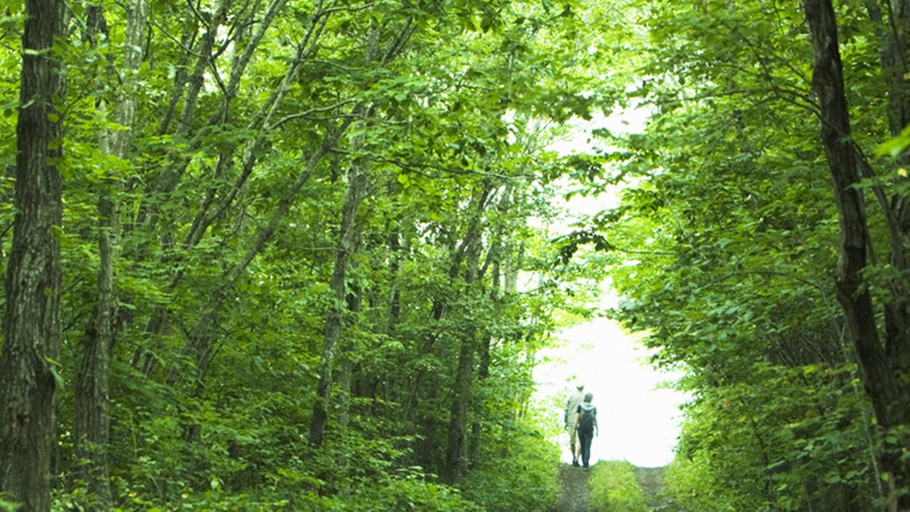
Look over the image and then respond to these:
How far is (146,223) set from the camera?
8391 millimetres

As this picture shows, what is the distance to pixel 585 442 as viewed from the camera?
2103 cm

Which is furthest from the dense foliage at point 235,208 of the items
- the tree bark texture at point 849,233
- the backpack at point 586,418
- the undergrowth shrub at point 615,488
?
the backpack at point 586,418

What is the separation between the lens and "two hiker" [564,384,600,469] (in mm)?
20500

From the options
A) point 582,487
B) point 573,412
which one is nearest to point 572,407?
point 573,412

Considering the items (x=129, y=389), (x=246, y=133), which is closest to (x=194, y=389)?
(x=129, y=389)

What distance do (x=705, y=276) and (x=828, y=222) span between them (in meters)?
1.09

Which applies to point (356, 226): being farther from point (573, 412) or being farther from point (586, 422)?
point (573, 412)

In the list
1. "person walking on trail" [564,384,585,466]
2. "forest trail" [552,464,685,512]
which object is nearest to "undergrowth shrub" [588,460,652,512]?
"forest trail" [552,464,685,512]

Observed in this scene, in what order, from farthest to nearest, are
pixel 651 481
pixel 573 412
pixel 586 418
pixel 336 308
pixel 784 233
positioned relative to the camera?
pixel 573 412, pixel 586 418, pixel 651 481, pixel 336 308, pixel 784 233

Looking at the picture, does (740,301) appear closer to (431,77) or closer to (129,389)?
(431,77)

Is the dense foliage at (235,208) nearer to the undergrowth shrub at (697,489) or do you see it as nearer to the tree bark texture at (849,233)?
the tree bark texture at (849,233)

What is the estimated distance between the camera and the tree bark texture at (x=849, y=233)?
4621 mm

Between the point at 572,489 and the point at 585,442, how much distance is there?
6.86 ft

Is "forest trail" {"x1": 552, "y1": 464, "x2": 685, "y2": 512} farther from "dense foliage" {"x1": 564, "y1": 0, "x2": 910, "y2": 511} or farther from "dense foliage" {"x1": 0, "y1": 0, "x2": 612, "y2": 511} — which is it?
"dense foliage" {"x1": 564, "y1": 0, "x2": 910, "y2": 511}
